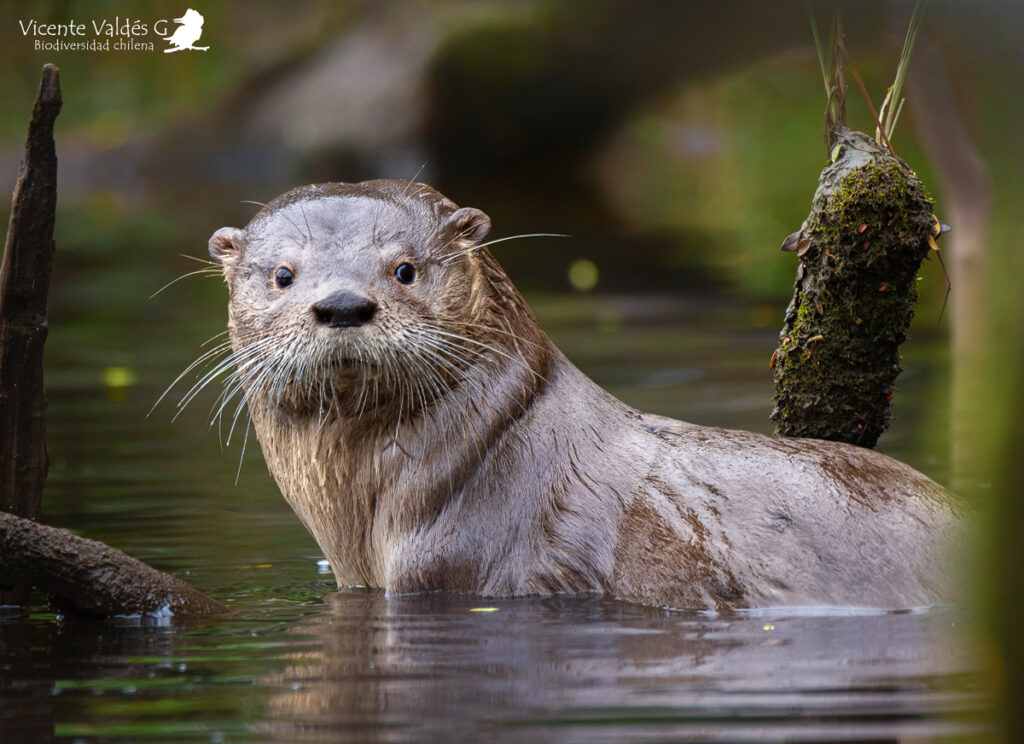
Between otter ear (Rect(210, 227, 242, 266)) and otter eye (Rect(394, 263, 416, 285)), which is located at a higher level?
otter ear (Rect(210, 227, 242, 266))

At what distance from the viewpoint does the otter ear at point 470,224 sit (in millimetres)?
Answer: 5379

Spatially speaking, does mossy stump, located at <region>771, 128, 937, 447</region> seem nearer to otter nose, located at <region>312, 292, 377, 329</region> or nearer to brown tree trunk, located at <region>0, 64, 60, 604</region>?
otter nose, located at <region>312, 292, 377, 329</region>

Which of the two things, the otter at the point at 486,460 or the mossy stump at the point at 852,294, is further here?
the mossy stump at the point at 852,294

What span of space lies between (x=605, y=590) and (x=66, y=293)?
13.4 metres

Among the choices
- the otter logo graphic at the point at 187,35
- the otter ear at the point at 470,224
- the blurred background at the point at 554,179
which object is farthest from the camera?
the otter logo graphic at the point at 187,35

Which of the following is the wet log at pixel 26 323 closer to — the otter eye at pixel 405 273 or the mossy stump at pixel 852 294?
the otter eye at pixel 405 273

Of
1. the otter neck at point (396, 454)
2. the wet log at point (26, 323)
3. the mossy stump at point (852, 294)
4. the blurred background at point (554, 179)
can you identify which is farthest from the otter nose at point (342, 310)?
the mossy stump at point (852, 294)

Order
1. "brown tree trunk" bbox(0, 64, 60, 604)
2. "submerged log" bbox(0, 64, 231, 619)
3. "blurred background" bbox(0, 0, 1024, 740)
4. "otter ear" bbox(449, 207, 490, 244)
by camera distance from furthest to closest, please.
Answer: "otter ear" bbox(449, 207, 490, 244) < "brown tree trunk" bbox(0, 64, 60, 604) < "submerged log" bbox(0, 64, 231, 619) < "blurred background" bbox(0, 0, 1024, 740)

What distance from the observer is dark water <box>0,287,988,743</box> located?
129 inches

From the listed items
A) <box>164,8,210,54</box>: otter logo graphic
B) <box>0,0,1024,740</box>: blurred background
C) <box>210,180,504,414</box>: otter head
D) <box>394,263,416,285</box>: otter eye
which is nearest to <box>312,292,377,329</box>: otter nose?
<box>210,180,504,414</box>: otter head

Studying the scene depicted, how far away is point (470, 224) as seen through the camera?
5.43 metres

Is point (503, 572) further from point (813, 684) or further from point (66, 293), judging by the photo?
point (66, 293)

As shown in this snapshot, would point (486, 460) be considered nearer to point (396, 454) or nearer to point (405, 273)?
point (396, 454)

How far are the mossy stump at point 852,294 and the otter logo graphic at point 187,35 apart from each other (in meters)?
28.6
